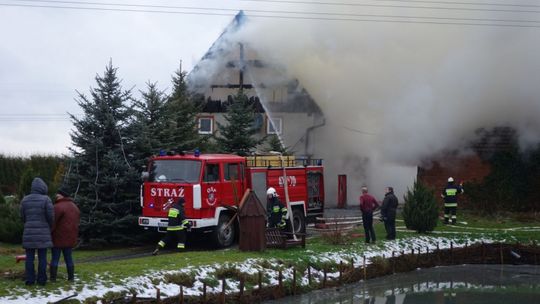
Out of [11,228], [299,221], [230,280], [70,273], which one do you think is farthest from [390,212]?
[11,228]

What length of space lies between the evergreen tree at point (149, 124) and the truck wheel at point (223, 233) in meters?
3.01

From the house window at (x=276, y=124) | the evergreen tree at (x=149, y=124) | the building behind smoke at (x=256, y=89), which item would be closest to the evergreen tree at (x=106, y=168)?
the evergreen tree at (x=149, y=124)

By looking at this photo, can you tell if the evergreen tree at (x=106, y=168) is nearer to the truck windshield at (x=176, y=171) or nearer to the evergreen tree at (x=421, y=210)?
the truck windshield at (x=176, y=171)

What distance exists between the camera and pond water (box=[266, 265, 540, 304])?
1462 cm

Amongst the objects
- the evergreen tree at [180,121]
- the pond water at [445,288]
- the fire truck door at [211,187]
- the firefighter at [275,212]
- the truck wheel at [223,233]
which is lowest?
the pond water at [445,288]

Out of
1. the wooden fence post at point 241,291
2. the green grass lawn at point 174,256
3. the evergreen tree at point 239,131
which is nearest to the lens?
the green grass lawn at point 174,256

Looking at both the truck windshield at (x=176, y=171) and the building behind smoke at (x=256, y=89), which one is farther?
the building behind smoke at (x=256, y=89)

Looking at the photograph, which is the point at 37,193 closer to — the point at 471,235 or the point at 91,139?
the point at 91,139

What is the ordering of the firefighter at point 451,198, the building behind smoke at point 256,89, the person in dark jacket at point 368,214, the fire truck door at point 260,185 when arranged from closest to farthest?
the person in dark jacket at point 368,214 → the fire truck door at point 260,185 → the firefighter at point 451,198 → the building behind smoke at point 256,89

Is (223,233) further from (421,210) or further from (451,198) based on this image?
(451,198)

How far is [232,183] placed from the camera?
1812 cm

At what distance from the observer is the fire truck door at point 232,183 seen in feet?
58.6

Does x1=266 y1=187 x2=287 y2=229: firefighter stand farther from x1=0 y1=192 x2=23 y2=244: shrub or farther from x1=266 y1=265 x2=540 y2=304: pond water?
x1=0 y1=192 x2=23 y2=244: shrub

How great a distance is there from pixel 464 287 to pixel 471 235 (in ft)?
16.2
